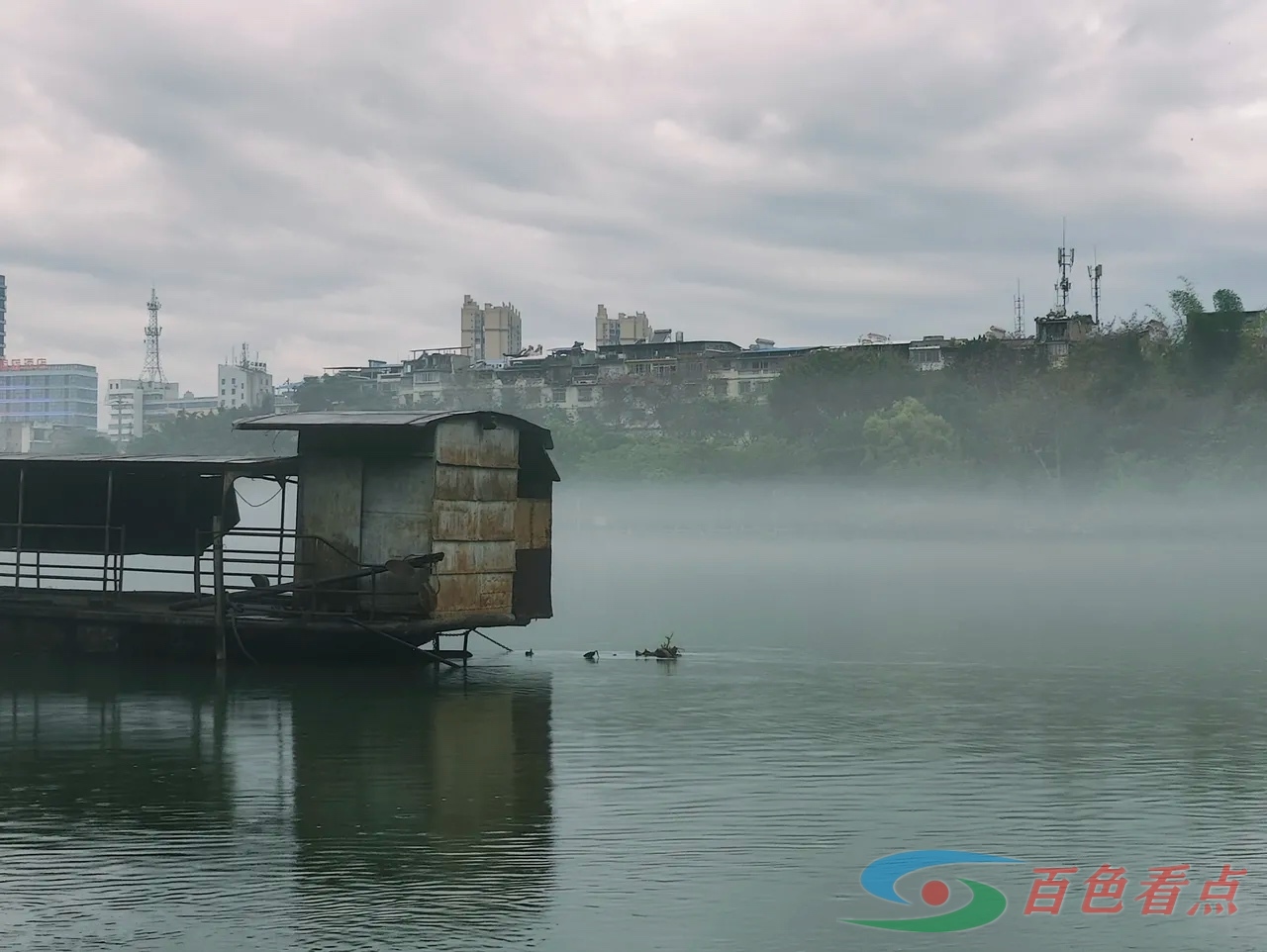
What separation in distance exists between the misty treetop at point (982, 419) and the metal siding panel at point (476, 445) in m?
65.2

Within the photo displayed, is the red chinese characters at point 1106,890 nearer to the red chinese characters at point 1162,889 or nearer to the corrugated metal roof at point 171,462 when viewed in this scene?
the red chinese characters at point 1162,889

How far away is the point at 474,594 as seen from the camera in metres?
25.2

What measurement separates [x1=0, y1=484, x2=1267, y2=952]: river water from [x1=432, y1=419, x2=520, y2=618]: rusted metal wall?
1604mm

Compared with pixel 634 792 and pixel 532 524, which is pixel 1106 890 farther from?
pixel 532 524

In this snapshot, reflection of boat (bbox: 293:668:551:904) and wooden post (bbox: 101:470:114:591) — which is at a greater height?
wooden post (bbox: 101:470:114:591)

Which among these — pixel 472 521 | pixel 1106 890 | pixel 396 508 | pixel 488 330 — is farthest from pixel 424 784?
pixel 488 330

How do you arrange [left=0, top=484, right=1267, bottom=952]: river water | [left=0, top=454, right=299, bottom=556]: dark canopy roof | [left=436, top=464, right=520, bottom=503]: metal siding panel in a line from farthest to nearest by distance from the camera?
[left=0, top=454, right=299, bottom=556]: dark canopy roof < [left=436, top=464, right=520, bottom=503]: metal siding panel < [left=0, top=484, right=1267, bottom=952]: river water

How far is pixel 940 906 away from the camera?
1216 cm

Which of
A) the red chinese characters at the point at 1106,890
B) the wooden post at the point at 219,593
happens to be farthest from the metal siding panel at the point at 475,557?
the red chinese characters at the point at 1106,890

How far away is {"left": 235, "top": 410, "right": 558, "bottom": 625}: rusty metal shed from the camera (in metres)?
24.5

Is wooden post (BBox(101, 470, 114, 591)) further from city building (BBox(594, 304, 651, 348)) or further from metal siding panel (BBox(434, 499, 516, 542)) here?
city building (BBox(594, 304, 651, 348))

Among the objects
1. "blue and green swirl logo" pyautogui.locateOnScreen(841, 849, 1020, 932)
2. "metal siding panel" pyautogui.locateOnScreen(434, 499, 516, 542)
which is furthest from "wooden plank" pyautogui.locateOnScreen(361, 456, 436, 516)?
"blue and green swirl logo" pyautogui.locateOnScreen(841, 849, 1020, 932)

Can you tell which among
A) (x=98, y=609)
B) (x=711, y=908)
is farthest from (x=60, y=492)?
(x=711, y=908)

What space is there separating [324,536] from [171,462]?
3.31 m
